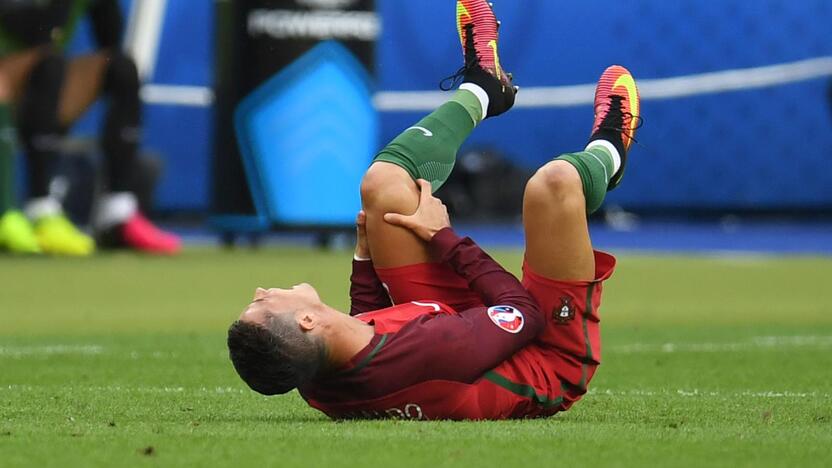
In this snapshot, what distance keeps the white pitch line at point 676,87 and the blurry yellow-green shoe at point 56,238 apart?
6151 millimetres

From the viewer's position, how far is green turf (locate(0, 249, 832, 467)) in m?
4.05

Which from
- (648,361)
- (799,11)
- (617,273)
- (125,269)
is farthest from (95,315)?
(799,11)

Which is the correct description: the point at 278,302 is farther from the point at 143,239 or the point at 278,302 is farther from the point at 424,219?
the point at 143,239

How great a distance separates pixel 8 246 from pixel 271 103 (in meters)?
2.32

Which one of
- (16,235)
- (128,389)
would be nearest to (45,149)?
(16,235)

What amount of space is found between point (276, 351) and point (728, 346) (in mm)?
3537

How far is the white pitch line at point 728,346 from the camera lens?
288 inches

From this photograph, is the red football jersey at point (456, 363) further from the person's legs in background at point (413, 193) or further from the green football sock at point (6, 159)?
the green football sock at point (6, 159)

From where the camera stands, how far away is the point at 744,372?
251 inches

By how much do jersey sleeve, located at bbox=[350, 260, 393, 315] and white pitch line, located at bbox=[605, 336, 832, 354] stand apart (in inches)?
93.6

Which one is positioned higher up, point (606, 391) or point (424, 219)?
point (424, 219)

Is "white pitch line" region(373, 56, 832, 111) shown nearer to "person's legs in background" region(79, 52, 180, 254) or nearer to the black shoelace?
"person's legs in background" region(79, 52, 180, 254)

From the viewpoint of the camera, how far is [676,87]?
18312mm

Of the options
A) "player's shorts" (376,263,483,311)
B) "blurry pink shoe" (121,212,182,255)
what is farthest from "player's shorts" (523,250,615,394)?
"blurry pink shoe" (121,212,182,255)
